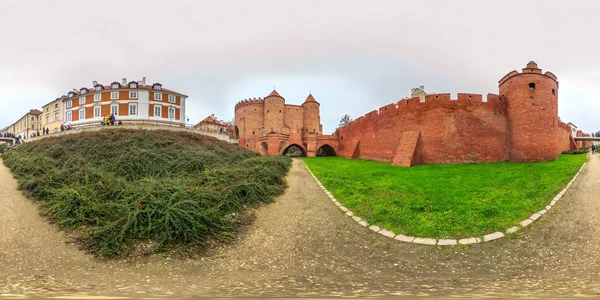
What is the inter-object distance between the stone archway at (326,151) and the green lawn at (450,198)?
68.5 feet

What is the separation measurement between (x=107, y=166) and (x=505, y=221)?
53.4ft

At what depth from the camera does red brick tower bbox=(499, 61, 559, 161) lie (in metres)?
17.7

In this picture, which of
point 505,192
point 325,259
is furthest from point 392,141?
point 325,259

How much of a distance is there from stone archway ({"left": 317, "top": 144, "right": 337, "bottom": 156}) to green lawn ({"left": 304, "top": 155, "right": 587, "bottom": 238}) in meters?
20.9

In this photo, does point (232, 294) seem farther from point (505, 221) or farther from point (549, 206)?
point (549, 206)

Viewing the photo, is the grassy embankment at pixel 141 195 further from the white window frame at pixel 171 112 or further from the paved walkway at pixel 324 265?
the white window frame at pixel 171 112

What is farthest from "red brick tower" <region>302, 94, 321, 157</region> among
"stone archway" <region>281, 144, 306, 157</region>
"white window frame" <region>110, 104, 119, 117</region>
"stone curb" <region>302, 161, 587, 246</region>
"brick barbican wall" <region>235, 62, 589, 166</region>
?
"stone curb" <region>302, 161, 587, 246</region>

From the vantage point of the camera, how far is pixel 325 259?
20.6 feet

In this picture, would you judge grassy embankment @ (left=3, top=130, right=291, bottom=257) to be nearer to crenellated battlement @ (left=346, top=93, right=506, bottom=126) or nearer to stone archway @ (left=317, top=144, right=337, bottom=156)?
crenellated battlement @ (left=346, top=93, right=506, bottom=126)

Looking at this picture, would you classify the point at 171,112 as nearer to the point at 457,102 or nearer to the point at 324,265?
the point at 457,102

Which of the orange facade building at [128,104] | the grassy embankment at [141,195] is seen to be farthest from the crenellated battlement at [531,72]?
the orange facade building at [128,104]

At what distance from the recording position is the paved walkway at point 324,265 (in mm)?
4785

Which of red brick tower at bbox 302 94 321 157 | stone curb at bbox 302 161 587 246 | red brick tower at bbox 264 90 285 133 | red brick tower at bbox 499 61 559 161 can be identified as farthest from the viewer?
red brick tower at bbox 302 94 321 157

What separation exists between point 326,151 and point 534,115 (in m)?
22.4
